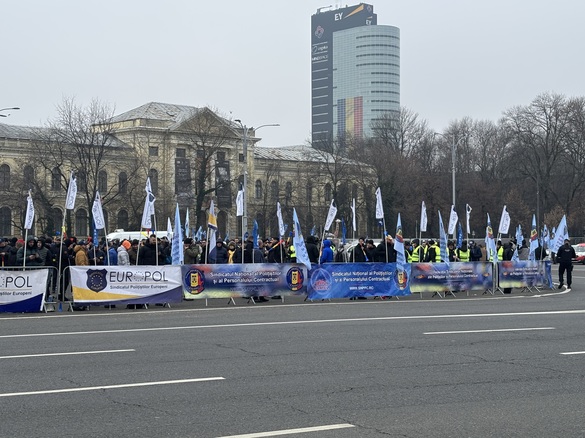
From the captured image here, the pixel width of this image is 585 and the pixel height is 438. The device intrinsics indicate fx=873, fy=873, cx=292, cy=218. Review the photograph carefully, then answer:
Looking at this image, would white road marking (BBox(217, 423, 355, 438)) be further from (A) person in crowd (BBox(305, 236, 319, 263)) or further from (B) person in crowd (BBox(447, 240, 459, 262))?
(B) person in crowd (BBox(447, 240, 459, 262))

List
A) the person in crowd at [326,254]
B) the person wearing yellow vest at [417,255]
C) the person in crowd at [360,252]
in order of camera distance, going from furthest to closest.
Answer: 1. the person wearing yellow vest at [417,255]
2. the person in crowd at [360,252]
3. the person in crowd at [326,254]

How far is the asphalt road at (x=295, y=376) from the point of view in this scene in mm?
7887

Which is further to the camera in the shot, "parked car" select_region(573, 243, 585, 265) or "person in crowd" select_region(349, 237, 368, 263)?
"parked car" select_region(573, 243, 585, 265)

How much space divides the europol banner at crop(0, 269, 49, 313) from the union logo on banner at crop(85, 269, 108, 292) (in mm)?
988

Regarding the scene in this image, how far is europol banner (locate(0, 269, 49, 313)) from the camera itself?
65.7ft

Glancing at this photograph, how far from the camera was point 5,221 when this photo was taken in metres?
77.1

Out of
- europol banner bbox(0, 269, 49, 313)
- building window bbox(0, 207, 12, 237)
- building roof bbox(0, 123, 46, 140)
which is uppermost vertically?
building roof bbox(0, 123, 46, 140)

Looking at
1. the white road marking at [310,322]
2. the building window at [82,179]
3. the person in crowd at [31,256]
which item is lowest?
the white road marking at [310,322]

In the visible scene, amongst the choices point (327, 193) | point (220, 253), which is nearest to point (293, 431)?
point (220, 253)

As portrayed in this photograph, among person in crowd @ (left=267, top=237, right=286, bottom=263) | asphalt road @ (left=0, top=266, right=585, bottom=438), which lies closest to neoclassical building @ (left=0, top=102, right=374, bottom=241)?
person in crowd @ (left=267, top=237, right=286, bottom=263)

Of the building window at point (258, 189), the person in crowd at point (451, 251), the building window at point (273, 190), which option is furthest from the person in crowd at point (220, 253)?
the building window at point (258, 189)

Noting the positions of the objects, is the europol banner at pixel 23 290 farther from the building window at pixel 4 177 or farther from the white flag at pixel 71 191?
the building window at pixel 4 177

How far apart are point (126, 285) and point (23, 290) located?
2.38 metres

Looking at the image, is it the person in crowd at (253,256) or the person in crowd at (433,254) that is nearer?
the person in crowd at (253,256)
